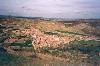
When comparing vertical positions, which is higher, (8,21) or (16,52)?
(8,21)

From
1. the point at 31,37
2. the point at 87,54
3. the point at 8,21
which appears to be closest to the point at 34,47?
the point at 31,37

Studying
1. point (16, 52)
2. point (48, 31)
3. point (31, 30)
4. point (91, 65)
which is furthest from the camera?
point (16, 52)

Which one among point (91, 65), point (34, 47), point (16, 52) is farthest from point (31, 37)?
point (91, 65)

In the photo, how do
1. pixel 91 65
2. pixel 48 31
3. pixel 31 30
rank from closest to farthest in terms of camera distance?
pixel 91 65 < pixel 31 30 < pixel 48 31

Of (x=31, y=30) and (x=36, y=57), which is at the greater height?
(x=31, y=30)

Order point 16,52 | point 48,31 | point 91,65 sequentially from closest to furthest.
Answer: point 91,65, point 48,31, point 16,52

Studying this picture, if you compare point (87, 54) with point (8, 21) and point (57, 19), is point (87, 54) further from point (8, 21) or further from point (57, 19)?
point (8, 21)

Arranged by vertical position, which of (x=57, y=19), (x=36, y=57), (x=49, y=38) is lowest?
(x=36, y=57)

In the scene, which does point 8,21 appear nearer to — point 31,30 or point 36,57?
point 31,30

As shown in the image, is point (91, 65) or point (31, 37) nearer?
point (91, 65)
